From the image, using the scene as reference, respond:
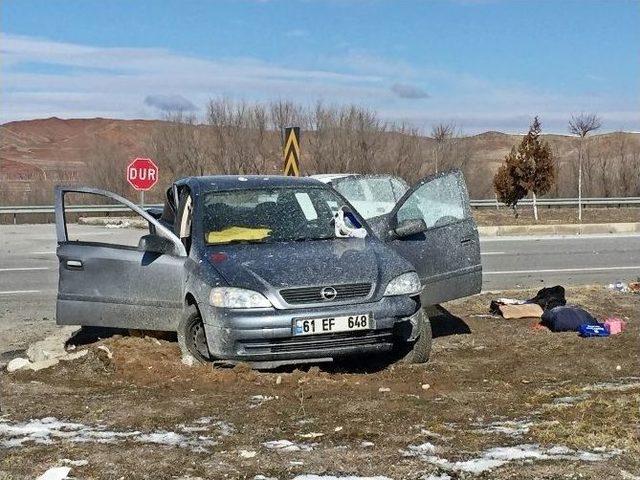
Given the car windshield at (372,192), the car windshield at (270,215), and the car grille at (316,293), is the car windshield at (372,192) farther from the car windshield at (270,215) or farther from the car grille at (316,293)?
the car grille at (316,293)

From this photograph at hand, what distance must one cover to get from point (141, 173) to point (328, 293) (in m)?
19.0

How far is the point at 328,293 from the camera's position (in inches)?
238

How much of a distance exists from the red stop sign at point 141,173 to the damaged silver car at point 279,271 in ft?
51.6

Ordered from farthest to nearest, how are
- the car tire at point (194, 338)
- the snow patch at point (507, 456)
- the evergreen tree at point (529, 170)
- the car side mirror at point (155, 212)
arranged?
1. the evergreen tree at point (529, 170)
2. the car side mirror at point (155, 212)
3. the car tire at point (194, 338)
4. the snow patch at point (507, 456)

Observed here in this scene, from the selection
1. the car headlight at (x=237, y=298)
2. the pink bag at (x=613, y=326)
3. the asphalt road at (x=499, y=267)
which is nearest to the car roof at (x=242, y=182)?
the car headlight at (x=237, y=298)

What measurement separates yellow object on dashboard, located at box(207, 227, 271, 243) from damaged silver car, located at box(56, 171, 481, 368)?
14 mm

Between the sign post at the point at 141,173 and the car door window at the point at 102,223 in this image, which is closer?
the car door window at the point at 102,223

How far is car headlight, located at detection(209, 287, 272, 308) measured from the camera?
5988 mm

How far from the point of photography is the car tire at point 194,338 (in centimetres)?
654

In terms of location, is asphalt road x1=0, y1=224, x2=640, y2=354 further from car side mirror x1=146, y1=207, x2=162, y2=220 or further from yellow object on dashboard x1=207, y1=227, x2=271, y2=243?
yellow object on dashboard x1=207, y1=227, x2=271, y2=243

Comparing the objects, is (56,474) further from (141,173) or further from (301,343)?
(141,173)

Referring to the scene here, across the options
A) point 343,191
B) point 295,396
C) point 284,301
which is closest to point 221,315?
point 284,301

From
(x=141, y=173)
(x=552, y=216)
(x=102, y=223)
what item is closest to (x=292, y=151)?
(x=141, y=173)

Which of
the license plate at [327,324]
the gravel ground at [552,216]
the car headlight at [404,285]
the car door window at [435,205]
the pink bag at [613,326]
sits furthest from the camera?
the gravel ground at [552,216]
